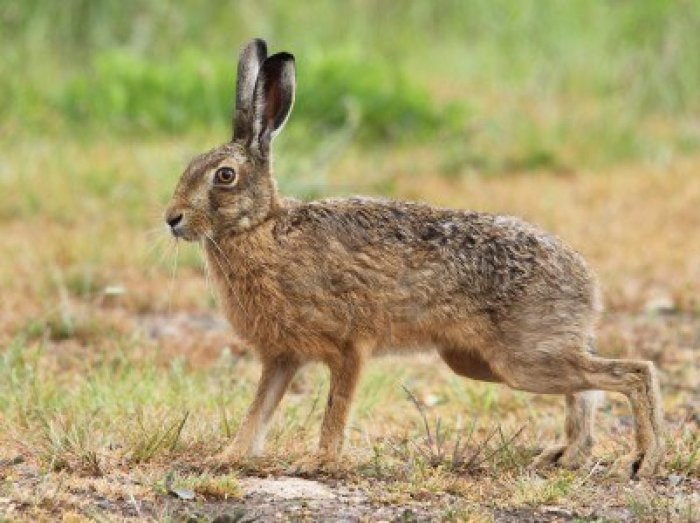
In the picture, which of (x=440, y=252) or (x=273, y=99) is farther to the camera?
(x=273, y=99)

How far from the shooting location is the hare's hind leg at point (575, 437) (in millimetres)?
5406

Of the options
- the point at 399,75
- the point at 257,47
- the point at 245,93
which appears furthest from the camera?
the point at 399,75

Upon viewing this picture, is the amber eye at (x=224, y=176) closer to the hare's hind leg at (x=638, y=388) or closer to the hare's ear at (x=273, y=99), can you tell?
the hare's ear at (x=273, y=99)

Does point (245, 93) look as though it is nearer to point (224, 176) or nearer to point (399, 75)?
point (224, 176)

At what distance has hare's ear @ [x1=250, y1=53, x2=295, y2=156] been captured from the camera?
5.40 meters

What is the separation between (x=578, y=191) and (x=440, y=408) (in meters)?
4.34

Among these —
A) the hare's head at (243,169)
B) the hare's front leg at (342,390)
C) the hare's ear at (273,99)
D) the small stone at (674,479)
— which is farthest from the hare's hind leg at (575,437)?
the hare's ear at (273,99)

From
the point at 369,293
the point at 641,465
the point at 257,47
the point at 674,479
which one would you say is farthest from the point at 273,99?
the point at 674,479

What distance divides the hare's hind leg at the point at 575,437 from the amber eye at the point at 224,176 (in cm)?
137

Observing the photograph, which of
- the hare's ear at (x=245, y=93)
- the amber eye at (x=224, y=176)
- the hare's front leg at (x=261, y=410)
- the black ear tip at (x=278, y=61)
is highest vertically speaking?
the black ear tip at (x=278, y=61)

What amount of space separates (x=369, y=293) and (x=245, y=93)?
818 millimetres

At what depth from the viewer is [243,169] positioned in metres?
5.31

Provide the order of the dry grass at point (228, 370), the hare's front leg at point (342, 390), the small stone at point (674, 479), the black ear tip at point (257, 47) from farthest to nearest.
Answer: the black ear tip at point (257, 47), the hare's front leg at point (342, 390), the small stone at point (674, 479), the dry grass at point (228, 370)

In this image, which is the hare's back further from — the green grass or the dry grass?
the green grass
